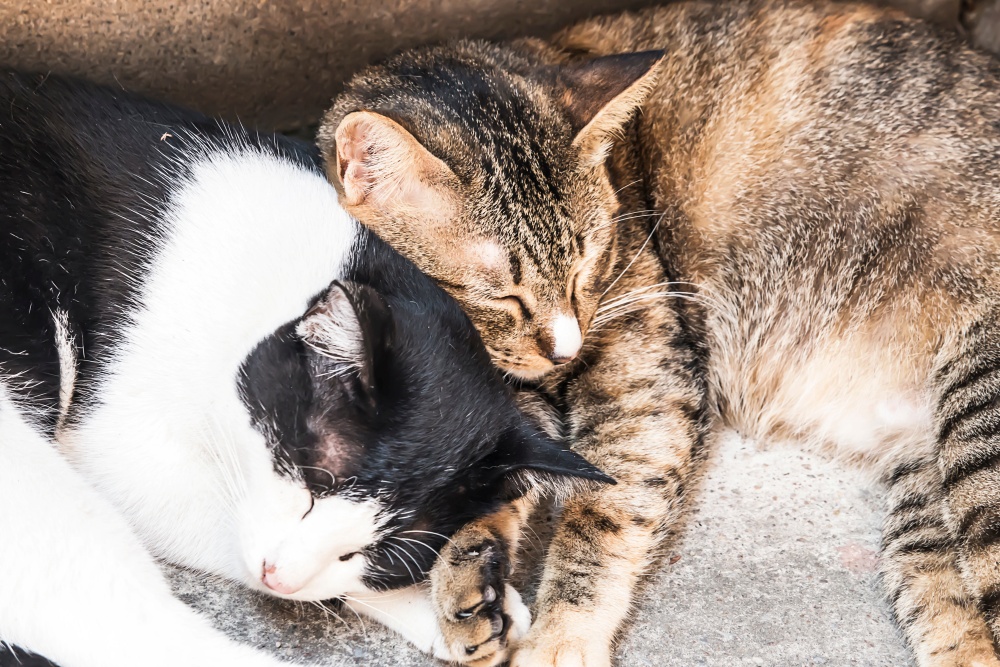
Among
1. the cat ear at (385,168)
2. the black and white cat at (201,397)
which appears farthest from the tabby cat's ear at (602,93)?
the black and white cat at (201,397)

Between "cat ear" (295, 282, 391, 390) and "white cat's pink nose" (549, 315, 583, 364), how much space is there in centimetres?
51

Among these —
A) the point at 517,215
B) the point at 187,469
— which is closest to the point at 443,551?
the point at 187,469

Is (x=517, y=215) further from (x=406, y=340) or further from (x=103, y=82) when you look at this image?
(x=103, y=82)

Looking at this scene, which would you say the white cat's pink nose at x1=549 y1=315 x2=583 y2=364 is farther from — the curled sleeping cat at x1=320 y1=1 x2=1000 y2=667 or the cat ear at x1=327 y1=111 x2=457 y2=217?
the cat ear at x1=327 y1=111 x2=457 y2=217

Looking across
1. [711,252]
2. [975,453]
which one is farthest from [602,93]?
[975,453]

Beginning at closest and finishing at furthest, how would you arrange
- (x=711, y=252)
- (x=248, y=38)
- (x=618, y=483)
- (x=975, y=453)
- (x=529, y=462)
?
1. (x=529, y=462)
2. (x=975, y=453)
3. (x=618, y=483)
4. (x=711, y=252)
5. (x=248, y=38)

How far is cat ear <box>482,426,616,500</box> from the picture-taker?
168 cm

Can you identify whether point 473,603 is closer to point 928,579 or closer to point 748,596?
point 748,596

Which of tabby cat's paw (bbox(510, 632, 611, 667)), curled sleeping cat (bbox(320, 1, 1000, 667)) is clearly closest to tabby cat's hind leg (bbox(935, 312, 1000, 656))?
curled sleeping cat (bbox(320, 1, 1000, 667))

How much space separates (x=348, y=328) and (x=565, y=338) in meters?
0.60

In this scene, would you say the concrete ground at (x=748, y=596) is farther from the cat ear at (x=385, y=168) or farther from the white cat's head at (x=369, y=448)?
the cat ear at (x=385, y=168)

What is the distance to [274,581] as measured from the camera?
158cm

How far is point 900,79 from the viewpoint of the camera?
7.43ft

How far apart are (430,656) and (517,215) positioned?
93 centimetres
